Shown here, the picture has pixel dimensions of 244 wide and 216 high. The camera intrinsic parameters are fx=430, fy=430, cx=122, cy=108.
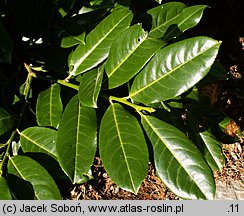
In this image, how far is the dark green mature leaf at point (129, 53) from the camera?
1.35m

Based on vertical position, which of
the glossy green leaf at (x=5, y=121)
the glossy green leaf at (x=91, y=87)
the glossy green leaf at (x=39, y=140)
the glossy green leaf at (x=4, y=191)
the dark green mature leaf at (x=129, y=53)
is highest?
the dark green mature leaf at (x=129, y=53)

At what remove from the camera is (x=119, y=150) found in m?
1.32

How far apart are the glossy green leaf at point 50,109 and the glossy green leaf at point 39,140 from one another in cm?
6

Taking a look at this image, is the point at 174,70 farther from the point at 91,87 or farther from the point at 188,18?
the point at 188,18

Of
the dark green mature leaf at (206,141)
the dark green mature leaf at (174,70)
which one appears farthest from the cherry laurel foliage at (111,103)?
the dark green mature leaf at (206,141)

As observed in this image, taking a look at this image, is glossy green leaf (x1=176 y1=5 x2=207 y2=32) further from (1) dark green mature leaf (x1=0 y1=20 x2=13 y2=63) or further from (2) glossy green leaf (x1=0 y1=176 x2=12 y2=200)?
(2) glossy green leaf (x1=0 y1=176 x2=12 y2=200)

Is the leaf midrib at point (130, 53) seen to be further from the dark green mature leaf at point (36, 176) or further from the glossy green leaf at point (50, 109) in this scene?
the dark green mature leaf at point (36, 176)

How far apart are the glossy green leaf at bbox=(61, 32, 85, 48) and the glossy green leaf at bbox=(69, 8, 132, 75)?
20mm

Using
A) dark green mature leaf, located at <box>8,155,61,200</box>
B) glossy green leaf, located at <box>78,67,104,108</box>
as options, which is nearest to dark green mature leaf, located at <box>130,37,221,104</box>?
glossy green leaf, located at <box>78,67,104,108</box>

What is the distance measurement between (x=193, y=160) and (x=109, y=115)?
0.31 m

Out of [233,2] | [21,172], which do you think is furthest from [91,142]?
[233,2]

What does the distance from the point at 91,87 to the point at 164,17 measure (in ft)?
1.46

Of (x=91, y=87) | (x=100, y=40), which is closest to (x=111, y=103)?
(x=91, y=87)

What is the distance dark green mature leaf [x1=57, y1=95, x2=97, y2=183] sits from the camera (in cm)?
133
